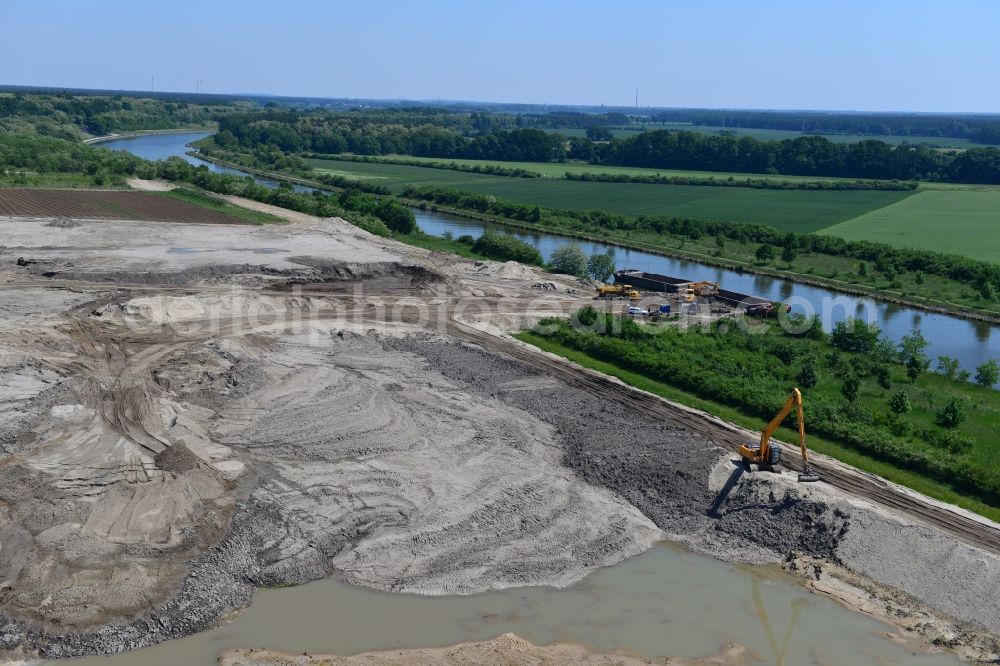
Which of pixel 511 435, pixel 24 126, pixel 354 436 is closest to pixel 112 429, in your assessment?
pixel 354 436

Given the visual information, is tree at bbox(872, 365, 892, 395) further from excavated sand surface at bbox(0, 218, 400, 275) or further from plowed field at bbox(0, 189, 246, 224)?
plowed field at bbox(0, 189, 246, 224)

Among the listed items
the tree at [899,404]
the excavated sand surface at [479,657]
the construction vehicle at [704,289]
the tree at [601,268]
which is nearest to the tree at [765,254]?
the tree at [601,268]

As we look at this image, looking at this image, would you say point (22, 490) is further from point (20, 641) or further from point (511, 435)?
point (511, 435)

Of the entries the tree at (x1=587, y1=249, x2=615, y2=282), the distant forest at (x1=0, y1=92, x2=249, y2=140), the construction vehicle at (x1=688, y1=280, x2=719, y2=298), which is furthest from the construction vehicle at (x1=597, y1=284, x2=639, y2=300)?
the distant forest at (x1=0, y1=92, x2=249, y2=140)

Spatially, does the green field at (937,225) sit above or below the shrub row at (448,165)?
below

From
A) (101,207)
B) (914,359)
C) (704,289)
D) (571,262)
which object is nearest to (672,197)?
(571,262)

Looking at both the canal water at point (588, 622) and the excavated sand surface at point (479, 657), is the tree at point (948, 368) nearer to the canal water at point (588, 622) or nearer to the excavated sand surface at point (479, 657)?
the canal water at point (588, 622)

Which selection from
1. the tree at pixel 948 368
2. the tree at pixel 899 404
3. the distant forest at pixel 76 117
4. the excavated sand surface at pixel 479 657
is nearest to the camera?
the excavated sand surface at pixel 479 657
